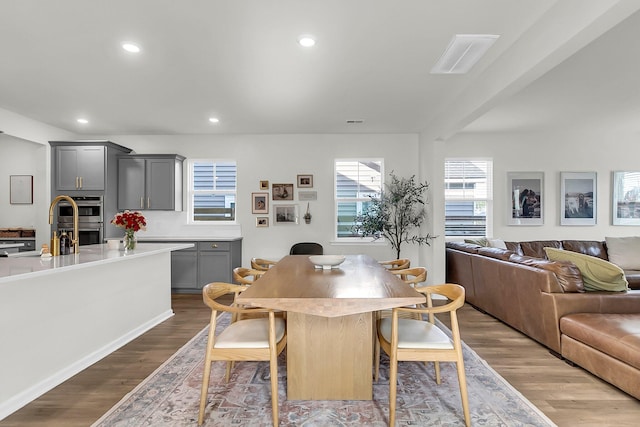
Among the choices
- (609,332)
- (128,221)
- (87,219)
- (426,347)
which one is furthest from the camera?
(87,219)


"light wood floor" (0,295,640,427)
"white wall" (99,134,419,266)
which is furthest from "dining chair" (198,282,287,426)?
"white wall" (99,134,419,266)

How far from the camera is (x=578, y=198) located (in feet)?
20.0

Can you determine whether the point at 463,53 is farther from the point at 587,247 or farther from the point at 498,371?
the point at 587,247

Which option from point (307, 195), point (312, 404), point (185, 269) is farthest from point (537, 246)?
point (185, 269)

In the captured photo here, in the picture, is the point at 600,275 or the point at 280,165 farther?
the point at 280,165

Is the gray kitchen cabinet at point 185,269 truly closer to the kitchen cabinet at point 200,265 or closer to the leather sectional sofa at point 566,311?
the kitchen cabinet at point 200,265

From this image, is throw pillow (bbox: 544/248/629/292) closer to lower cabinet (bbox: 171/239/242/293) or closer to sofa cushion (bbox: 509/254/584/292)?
sofa cushion (bbox: 509/254/584/292)

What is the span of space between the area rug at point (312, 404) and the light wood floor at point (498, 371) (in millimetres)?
133

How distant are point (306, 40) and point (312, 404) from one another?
2691 mm

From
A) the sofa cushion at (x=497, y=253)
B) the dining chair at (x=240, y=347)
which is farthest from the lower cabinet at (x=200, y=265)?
the sofa cushion at (x=497, y=253)

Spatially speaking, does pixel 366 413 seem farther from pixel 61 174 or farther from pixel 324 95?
pixel 61 174

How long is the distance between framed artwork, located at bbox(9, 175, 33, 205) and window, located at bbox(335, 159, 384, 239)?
16.6 ft

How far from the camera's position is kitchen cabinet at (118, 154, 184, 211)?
5.63 m

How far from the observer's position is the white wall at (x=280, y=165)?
595 cm
